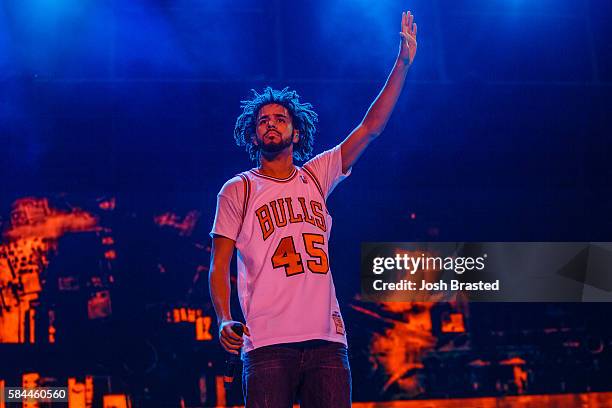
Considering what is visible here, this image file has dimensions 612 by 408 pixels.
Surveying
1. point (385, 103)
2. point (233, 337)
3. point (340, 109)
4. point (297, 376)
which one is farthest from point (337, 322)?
point (340, 109)

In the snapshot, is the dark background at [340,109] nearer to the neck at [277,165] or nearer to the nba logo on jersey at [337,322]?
the neck at [277,165]

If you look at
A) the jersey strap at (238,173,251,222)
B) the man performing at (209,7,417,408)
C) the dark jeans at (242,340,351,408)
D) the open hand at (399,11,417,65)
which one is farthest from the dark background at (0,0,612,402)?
the dark jeans at (242,340,351,408)

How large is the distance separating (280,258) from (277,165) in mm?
433

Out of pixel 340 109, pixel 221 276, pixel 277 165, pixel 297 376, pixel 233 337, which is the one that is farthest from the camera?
pixel 340 109

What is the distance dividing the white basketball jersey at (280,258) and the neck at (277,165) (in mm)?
44

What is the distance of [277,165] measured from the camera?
111 inches

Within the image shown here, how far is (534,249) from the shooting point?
5.86 meters

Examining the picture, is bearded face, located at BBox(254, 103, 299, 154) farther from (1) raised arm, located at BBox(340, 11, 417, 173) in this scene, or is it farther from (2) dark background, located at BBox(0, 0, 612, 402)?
(2) dark background, located at BBox(0, 0, 612, 402)

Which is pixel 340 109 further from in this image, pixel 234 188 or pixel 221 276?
pixel 221 276

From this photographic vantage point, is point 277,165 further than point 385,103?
No

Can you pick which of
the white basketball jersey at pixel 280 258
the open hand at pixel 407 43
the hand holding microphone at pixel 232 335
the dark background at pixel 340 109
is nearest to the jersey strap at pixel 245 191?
the white basketball jersey at pixel 280 258

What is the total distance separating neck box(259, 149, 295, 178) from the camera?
2.82 meters

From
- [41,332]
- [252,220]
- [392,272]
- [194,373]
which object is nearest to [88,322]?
[41,332]

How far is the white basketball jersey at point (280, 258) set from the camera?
2.51 m
